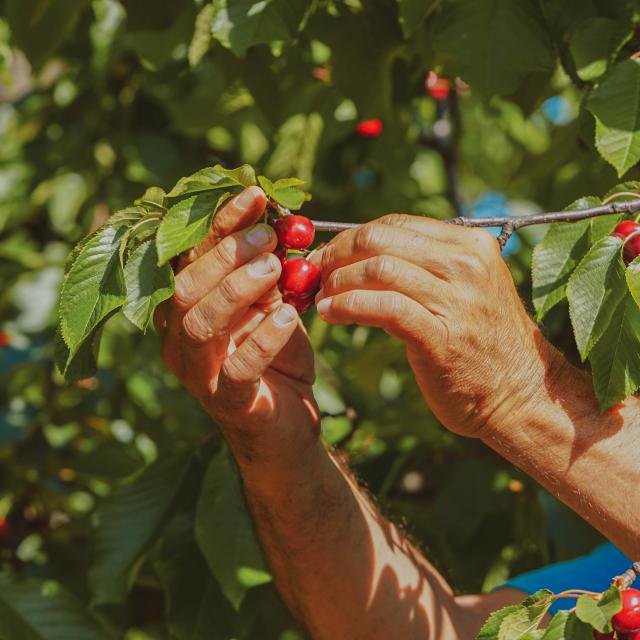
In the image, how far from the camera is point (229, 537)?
1.87m

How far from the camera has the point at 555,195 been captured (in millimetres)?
2398

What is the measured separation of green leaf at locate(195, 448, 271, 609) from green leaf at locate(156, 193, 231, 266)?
0.76 m

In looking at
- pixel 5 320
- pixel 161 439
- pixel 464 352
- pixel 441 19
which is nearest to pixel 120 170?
pixel 5 320

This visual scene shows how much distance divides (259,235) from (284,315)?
131mm

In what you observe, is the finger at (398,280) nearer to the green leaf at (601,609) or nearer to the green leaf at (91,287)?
the green leaf at (91,287)

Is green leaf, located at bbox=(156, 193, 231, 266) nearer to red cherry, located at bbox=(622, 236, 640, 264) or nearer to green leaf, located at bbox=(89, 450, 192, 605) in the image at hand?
red cherry, located at bbox=(622, 236, 640, 264)

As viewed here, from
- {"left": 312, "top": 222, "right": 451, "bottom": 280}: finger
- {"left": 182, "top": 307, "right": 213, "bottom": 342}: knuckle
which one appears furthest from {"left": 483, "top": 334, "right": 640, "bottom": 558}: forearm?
{"left": 182, "top": 307, "right": 213, "bottom": 342}: knuckle

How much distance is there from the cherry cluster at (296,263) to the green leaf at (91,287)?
0.75 ft

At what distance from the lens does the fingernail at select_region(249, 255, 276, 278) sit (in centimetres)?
136

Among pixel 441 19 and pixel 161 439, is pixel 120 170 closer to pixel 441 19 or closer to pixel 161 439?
pixel 161 439

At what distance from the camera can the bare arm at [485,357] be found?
132 centimetres

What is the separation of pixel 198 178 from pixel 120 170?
1938mm

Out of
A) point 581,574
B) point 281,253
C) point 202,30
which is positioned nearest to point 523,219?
point 281,253

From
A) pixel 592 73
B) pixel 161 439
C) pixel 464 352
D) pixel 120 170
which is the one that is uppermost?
pixel 592 73
